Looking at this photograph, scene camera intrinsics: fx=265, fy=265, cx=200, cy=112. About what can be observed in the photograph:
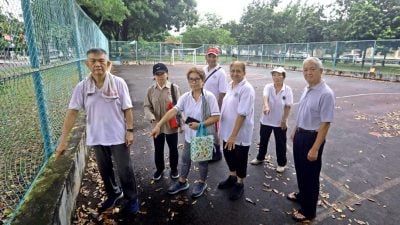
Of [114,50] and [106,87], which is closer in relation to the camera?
[106,87]

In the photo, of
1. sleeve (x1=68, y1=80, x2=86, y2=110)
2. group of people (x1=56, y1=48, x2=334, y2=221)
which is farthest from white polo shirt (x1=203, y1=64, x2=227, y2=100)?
sleeve (x1=68, y1=80, x2=86, y2=110)

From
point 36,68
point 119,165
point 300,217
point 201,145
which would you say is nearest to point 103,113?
point 119,165

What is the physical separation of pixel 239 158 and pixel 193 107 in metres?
0.88

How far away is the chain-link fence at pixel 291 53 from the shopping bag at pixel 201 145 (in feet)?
59.8

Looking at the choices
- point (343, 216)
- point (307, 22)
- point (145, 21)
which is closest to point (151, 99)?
point (343, 216)

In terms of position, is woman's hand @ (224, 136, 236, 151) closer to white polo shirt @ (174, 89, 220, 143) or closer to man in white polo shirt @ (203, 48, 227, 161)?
white polo shirt @ (174, 89, 220, 143)

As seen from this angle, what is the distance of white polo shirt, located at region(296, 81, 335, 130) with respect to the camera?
2578 millimetres

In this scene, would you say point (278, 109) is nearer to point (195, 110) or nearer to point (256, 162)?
point (256, 162)

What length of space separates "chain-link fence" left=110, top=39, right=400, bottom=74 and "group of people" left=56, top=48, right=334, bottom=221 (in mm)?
17739

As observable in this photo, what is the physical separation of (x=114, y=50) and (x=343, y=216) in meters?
29.6

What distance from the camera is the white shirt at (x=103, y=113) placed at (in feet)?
8.75

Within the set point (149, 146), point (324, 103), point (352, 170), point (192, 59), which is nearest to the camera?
point (324, 103)

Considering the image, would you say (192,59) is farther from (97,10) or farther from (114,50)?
(97,10)

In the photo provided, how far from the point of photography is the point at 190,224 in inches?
114
